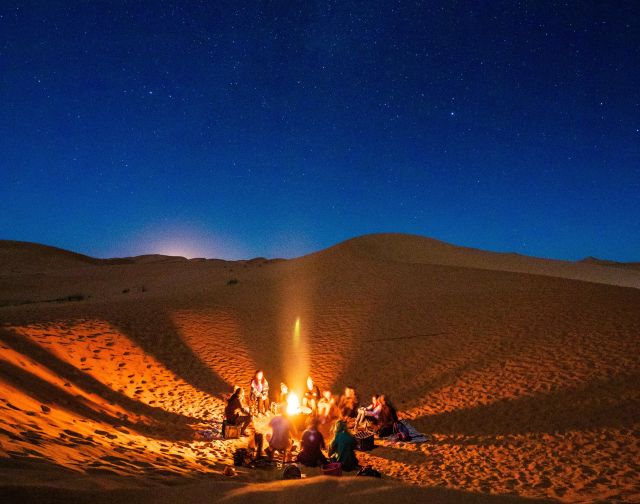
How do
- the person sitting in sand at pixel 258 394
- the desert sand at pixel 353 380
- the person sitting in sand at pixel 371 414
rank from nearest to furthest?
the desert sand at pixel 353 380 < the person sitting in sand at pixel 371 414 < the person sitting in sand at pixel 258 394

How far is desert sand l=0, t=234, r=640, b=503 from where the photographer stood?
6.22m

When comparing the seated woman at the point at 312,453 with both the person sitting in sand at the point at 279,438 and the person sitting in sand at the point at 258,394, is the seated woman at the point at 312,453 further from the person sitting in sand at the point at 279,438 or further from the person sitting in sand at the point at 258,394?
the person sitting in sand at the point at 258,394

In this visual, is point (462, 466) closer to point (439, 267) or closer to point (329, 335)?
point (329, 335)

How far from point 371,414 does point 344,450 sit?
8.17 ft

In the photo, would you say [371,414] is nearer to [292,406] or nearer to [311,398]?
[311,398]

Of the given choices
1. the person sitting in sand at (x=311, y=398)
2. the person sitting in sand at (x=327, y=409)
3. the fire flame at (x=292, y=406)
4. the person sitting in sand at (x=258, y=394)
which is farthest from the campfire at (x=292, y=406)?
the person sitting in sand at (x=258, y=394)

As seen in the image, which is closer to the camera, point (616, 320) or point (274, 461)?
point (274, 461)

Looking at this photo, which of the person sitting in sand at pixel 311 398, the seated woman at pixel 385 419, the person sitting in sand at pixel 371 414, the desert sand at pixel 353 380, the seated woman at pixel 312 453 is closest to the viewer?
the desert sand at pixel 353 380

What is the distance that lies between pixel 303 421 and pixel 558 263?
57.5 metres

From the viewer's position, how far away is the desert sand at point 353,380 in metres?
6.22

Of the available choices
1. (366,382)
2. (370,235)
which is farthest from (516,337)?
(370,235)

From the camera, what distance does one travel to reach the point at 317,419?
9883 mm

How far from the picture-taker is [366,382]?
584 inches

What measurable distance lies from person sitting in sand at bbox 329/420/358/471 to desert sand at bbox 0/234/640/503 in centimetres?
102
